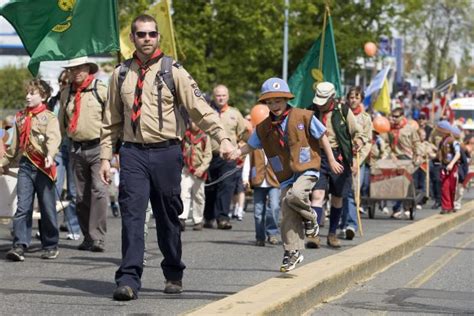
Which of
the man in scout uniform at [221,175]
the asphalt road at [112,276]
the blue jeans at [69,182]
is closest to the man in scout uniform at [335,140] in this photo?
the asphalt road at [112,276]

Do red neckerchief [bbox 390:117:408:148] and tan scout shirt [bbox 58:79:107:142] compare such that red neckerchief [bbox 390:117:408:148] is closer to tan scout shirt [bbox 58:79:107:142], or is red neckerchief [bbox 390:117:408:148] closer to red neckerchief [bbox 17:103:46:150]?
tan scout shirt [bbox 58:79:107:142]

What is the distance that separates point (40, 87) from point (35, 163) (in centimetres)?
73

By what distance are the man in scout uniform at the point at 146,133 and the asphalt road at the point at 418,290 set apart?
1.41 meters

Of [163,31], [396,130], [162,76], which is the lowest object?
[396,130]

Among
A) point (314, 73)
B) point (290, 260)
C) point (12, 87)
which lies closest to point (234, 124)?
point (314, 73)

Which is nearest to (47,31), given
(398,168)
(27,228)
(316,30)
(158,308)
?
(27,228)

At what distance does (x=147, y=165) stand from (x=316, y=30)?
3931 cm

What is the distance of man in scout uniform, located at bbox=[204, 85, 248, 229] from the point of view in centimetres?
1741

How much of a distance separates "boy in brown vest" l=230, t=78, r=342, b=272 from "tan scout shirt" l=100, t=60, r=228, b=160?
1136 millimetres

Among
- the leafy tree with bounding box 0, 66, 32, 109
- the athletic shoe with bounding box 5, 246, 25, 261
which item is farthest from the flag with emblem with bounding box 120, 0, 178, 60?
the leafy tree with bounding box 0, 66, 32, 109

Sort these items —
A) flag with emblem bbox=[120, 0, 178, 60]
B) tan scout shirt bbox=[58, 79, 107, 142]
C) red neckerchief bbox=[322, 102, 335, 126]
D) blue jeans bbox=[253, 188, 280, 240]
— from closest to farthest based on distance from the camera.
A: tan scout shirt bbox=[58, 79, 107, 142], red neckerchief bbox=[322, 102, 335, 126], blue jeans bbox=[253, 188, 280, 240], flag with emblem bbox=[120, 0, 178, 60]

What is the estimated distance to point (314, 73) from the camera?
18281mm

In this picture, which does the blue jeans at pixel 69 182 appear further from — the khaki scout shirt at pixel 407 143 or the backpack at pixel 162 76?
the khaki scout shirt at pixel 407 143

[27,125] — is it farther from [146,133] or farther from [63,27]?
[146,133]
